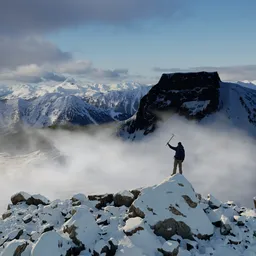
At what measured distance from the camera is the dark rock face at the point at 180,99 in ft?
282

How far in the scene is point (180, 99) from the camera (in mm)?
91375

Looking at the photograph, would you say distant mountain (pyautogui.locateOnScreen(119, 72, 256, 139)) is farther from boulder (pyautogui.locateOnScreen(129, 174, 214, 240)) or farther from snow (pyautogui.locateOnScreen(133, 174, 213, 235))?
boulder (pyautogui.locateOnScreen(129, 174, 214, 240))

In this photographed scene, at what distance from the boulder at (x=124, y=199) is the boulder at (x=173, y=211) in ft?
5.72

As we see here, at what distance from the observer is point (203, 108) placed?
85.4m

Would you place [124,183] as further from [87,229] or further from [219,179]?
[87,229]

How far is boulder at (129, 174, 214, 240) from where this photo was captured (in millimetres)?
15984

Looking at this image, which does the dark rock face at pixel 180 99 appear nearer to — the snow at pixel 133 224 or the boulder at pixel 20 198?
the boulder at pixel 20 198

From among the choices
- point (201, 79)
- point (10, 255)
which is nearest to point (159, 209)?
point (10, 255)

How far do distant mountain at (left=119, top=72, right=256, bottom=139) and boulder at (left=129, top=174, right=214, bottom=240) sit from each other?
64397mm

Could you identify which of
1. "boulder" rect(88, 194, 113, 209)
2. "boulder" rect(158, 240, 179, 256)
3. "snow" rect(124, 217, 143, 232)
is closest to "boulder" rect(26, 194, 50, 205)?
"boulder" rect(88, 194, 113, 209)

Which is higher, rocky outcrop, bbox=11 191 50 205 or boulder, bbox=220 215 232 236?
boulder, bbox=220 215 232 236

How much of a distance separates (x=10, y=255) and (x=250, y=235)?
37.2ft

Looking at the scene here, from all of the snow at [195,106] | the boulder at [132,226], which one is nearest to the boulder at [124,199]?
the boulder at [132,226]

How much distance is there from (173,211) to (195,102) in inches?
2894
